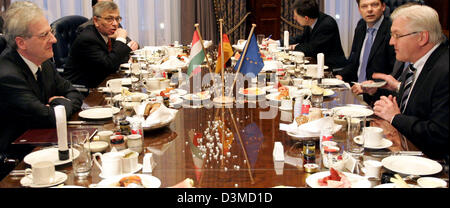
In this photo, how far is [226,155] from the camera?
1751mm

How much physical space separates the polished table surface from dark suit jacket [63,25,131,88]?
1.46 meters

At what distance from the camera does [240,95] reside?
2.79 meters

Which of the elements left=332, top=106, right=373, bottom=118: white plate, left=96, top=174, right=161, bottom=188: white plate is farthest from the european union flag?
left=96, top=174, right=161, bottom=188: white plate

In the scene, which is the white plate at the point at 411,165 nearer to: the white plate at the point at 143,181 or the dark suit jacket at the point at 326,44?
the white plate at the point at 143,181

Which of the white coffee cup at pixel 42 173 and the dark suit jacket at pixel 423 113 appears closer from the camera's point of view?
the white coffee cup at pixel 42 173

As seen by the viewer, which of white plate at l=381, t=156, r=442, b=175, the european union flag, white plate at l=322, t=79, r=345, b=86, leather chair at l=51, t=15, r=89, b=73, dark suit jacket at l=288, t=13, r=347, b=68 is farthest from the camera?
dark suit jacket at l=288, t=13, r=347, b=68

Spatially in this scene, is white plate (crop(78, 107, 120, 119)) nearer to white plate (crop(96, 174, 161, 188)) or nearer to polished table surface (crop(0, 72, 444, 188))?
polished table surface (crop(0, 72, 444, 188))

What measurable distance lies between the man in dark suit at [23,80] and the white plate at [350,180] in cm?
129

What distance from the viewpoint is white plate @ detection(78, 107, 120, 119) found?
2315 millimetres

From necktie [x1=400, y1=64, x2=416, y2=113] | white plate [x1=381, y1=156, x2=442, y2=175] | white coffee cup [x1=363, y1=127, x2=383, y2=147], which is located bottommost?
white plate [x1=381, y1=156, x2=442, y2=175]

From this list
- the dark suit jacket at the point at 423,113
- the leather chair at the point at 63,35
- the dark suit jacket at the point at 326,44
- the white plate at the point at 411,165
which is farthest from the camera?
the dark suit jacket at the point at 326,44

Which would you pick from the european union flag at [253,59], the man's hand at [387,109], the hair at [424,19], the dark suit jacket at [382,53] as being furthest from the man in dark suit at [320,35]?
the hair at [424,19]

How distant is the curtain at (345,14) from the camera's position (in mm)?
6531
